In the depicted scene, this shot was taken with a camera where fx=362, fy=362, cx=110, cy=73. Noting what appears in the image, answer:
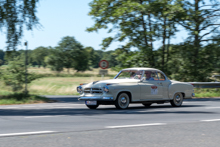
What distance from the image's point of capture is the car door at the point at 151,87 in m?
14.0

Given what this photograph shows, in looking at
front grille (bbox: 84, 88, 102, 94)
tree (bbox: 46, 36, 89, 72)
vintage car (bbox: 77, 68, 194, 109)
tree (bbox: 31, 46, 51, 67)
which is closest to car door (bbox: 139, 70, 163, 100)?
vintage car (bbox: 77, 68, 194, 109)

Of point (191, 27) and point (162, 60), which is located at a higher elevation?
point (191, 27)

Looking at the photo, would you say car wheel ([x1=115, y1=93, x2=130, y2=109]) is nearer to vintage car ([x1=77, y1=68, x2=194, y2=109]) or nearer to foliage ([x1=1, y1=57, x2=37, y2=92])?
vintage car ([x1=77, y1=68, x2=194, y2=109])

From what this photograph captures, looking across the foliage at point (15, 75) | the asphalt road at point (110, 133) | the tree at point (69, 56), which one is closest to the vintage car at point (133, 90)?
the asphalt road at point (110, 133)

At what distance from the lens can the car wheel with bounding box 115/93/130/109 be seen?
1331 centimetres

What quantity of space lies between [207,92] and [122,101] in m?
13.2

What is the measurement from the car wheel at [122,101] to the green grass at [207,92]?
11239mm

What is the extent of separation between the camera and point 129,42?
25.3 m

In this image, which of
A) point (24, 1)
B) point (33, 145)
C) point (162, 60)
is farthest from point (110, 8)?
point (33, 145)

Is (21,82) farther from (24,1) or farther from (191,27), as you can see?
(191,27)

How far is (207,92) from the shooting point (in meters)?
25.0

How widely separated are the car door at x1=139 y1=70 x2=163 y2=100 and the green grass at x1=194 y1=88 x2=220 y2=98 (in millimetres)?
9713

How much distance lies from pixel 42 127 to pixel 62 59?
346ft

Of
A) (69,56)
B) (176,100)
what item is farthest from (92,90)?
(69,56)
